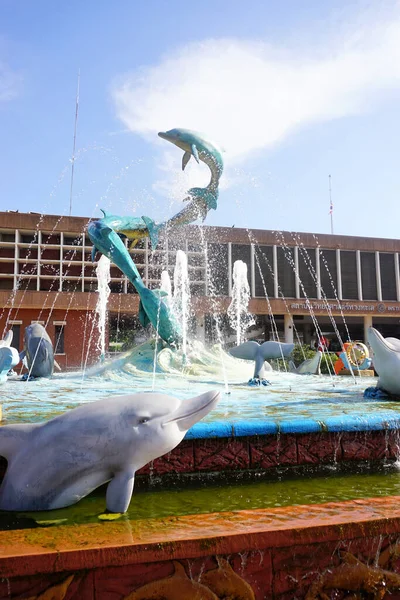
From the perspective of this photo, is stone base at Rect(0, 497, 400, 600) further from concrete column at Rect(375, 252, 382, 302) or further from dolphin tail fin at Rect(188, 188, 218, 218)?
concrete column at Rect(375, 252, 382, 302)

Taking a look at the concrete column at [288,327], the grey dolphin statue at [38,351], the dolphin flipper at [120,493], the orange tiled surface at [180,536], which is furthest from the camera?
the concrete column at [288,327]

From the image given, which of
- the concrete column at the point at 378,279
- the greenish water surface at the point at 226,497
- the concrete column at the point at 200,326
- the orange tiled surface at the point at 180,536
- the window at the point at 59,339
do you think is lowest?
the greenish water surface at the point at 226,497

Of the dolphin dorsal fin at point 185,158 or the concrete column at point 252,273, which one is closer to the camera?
the dolphin dorsal fin at point 185,158

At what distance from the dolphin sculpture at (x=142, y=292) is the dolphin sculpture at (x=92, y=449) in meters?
7.74

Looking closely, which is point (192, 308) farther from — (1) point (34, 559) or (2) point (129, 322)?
(1) point (34, 559)

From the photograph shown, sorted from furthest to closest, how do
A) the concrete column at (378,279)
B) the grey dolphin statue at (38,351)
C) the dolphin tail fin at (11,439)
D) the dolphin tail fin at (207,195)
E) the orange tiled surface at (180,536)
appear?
the concrete column at (378,279) → the dolphin tail fin at (207,195) → the grey dolphin statue at (38,351) → the dolphin tail fin at (11,439) → the orange tiled surface at (180,536)

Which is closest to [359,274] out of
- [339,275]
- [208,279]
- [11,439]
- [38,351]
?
[339,275]

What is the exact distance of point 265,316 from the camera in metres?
38.5

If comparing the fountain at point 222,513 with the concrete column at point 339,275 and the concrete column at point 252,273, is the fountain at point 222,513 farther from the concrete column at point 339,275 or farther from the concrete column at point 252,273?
the concrete column at point 339,275

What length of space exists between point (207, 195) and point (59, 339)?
72.9 feet

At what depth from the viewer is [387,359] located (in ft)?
20.9

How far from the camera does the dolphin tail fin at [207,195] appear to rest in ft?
36.9

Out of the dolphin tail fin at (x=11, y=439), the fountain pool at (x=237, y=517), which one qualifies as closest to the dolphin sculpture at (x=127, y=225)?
the fountain pool at (x=237, y=517)

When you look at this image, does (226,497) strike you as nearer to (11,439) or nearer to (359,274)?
(11,439)
